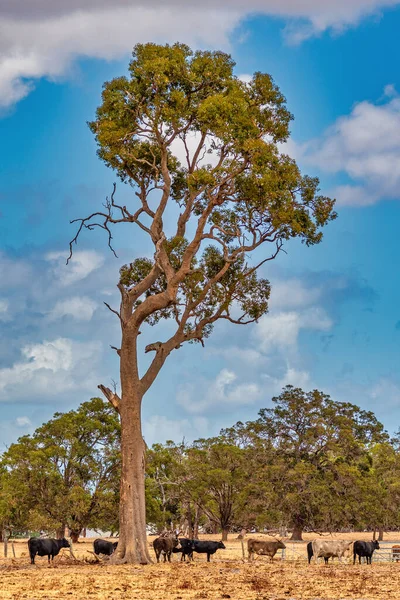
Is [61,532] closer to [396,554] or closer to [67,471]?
[67,471]

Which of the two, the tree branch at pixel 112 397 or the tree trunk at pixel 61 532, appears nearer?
the tree branch at pixel 112 397

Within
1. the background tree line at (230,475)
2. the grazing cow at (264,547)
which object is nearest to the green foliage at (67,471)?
the background tree line at (230,475)

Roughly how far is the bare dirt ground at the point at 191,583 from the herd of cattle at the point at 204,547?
251 centimetres

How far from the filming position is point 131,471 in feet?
94.2

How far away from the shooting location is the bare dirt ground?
16906 millimetres

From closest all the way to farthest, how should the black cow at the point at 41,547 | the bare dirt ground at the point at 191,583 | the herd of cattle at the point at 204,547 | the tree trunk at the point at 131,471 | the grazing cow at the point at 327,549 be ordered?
1. the bare dirt ground at the point at 191,583
2. the tree trunk at the point at 131,471
3. the black cow at the point at 41,547
4. the herd of cattle at the point at 204,547
5. the grazing cow at the point at 327,549

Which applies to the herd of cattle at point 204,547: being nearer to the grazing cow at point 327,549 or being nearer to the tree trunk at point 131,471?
the grazing cow at point 327,549

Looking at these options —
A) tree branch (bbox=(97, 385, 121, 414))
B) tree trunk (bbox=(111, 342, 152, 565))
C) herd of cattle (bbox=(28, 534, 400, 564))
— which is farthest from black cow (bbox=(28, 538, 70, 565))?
tree branch (bbox=(97, 385, 121, 414))

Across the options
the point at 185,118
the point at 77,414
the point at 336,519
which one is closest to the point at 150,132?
the point at 185,118

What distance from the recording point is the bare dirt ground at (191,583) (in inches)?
666

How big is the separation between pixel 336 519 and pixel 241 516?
7.48 meters

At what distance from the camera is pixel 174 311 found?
3325 cm

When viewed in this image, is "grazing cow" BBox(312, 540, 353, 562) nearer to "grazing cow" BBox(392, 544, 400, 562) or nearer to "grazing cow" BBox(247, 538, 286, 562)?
"grazing cow" BBox(247, 538, 286, 562)

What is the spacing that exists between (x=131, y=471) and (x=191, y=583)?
957 centimetres
